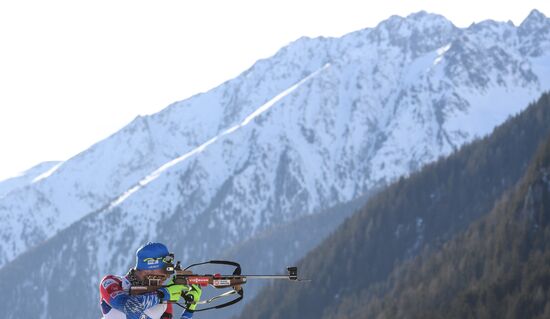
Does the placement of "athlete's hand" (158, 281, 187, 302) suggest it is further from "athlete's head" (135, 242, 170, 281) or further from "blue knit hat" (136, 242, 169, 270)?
"blue knit hat" (136, 242, 169, 270)

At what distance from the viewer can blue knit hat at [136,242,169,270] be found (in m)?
13.1

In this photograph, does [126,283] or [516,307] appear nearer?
[126,283]

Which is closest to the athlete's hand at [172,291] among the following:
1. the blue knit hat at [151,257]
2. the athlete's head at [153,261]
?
the athlete's head at [153,261]

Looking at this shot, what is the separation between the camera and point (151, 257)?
13109mm

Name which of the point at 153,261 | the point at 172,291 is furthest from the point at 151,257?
the point at 172,291

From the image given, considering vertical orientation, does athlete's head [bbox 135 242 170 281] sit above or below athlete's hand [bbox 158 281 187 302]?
above

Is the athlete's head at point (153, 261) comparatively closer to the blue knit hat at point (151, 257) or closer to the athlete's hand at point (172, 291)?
the blue knit hat at point (151, 257)

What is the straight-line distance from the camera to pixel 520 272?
648 ft

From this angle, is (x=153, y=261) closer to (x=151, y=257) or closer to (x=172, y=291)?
(x=151, y=257)

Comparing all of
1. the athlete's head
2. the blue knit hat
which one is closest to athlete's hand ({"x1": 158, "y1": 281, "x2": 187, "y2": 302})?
the athlete's head

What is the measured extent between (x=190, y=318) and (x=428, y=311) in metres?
189

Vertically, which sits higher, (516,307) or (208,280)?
(208,280)

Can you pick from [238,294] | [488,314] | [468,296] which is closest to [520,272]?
[468,296]

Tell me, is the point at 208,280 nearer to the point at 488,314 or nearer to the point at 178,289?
the point at 178,289
